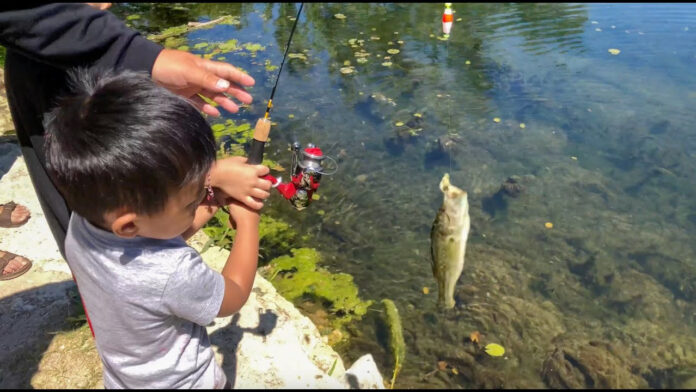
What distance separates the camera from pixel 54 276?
328 centimetres

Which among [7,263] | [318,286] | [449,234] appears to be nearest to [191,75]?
[449,234]

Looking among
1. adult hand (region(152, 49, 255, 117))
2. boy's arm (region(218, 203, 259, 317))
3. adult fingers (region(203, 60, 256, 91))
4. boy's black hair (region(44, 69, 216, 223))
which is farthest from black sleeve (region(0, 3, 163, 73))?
boy's arm (region(218, 203, 259, 317))

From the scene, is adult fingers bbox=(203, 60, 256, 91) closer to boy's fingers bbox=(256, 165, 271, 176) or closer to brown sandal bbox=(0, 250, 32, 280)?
boy's fingers bbox=(256, 165, 271, 176)

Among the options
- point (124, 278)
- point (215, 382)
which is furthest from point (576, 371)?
point (124, 278)

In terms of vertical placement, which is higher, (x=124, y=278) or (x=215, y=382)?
(x=124, y=278)

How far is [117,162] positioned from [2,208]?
9.77 ft

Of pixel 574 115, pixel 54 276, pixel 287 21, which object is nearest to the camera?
pixel 54 276

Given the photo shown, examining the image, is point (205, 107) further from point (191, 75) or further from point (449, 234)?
point (449, 234)

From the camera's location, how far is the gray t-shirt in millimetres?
1550

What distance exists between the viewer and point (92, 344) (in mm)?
2863

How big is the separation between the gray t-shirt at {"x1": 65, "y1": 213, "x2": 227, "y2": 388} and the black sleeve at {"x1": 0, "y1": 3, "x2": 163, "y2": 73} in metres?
0.60

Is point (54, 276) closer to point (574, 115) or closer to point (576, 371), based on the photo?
point (576, 371)

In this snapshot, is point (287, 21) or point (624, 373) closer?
point (624, 373)

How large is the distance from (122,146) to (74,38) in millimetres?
695
